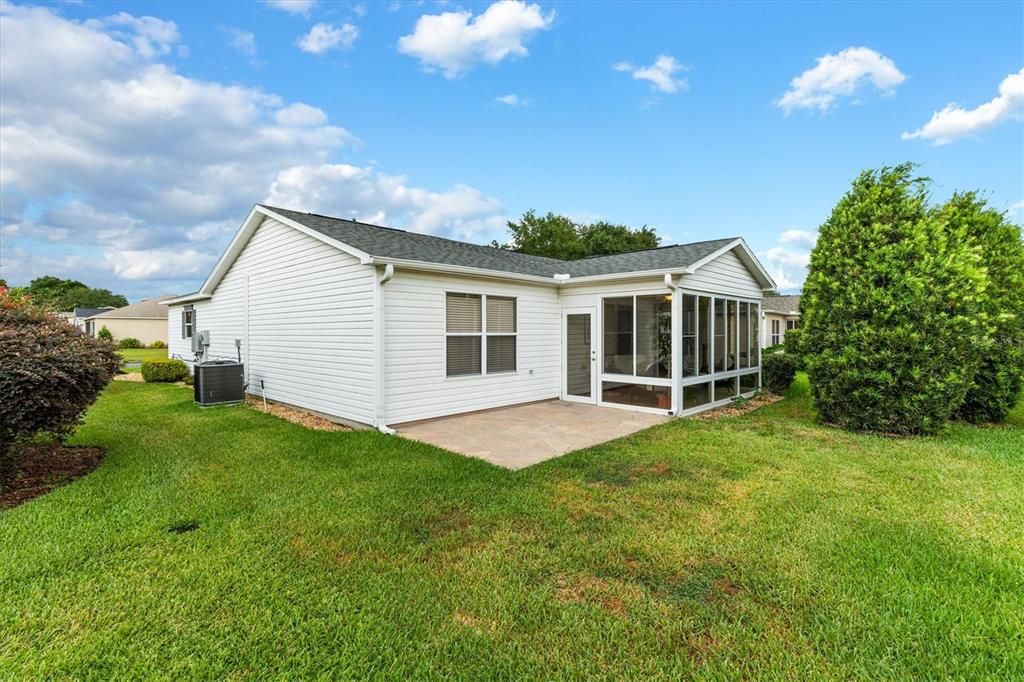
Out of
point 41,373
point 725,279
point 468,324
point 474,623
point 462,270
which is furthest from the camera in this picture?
point 725,279

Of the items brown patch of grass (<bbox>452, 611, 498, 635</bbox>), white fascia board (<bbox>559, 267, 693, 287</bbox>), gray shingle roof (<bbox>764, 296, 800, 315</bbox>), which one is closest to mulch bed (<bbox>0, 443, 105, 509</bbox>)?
brown patch of grass (<bbox>452, 611, 498, 635</bbox>)

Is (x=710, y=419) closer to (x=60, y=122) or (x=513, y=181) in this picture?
(x=513, y=181)

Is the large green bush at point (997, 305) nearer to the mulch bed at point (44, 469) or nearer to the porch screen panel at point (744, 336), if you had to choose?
the porch screen panel at point (744, 336)

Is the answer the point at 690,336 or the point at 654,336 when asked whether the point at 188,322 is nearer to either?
the point at 654,336

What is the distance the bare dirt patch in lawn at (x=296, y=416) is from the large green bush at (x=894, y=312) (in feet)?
27.3

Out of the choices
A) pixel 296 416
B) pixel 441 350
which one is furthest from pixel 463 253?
pixel 296 416

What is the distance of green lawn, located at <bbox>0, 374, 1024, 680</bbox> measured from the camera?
219 cm

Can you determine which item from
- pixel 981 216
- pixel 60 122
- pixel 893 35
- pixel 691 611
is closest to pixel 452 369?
pixel 691 611

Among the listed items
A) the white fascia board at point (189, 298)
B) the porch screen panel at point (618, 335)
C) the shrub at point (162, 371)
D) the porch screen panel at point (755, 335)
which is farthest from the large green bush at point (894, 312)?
the shrub at point (162, 371)

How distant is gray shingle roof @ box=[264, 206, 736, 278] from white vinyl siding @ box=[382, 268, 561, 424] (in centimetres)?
47

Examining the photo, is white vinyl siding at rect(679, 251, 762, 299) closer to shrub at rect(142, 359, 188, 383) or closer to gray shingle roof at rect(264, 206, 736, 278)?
gray shingle roof at rect(264, 206, 736, 278)

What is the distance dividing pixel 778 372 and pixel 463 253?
899cm

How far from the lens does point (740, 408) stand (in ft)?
31.4

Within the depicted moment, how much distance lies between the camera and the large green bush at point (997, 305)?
7.54 m
